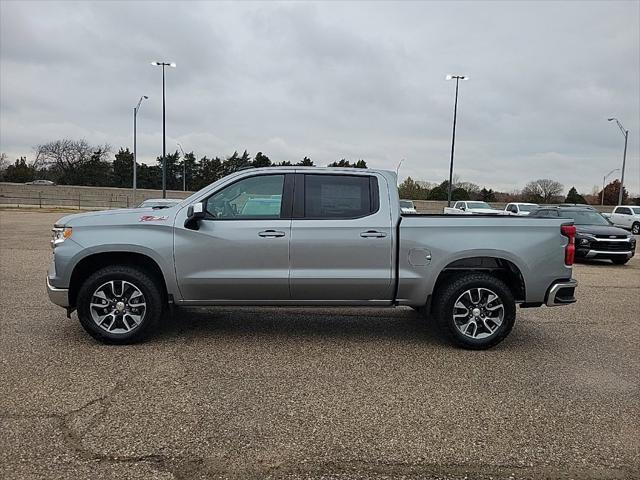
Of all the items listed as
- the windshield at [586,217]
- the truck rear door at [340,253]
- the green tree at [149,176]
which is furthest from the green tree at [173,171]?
the truck rear door at [340,253]

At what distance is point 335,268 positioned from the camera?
5266 mm

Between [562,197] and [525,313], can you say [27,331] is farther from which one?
[562,197]

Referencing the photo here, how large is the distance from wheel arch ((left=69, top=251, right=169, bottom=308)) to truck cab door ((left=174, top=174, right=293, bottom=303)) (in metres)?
0.29

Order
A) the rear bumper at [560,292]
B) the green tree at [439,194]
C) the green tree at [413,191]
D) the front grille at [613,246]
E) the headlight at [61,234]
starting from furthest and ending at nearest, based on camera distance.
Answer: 1. the green tree at [413,191]
2. the green tree at [439,194]
3. the front grille at [613,246]
4. the rear bumper at [560,292]
5. the headlight at [61,234]

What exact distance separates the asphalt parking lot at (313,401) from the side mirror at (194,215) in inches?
50.0

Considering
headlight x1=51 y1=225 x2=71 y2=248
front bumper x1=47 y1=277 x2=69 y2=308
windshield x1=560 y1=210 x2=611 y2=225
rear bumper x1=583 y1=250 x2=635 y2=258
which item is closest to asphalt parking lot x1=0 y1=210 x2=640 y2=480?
front bumper x1=47 y1=277 x2=69 y2=308

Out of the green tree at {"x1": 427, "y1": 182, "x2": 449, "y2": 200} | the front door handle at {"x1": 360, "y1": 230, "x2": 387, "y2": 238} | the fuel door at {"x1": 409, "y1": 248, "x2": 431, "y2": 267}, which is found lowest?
the fuel door at {"x1": 409, "y1": 248, "x2": 431, "y2": 267}

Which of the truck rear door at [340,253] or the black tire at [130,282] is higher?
the truck rear door at [340,253]

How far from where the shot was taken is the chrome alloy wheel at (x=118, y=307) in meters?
5.22

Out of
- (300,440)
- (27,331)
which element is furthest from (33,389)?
(300,440)

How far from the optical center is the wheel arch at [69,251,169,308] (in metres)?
5.30

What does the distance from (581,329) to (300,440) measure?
15.1 ft

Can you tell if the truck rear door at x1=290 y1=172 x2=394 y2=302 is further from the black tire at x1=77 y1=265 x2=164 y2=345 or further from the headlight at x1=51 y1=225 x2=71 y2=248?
the headlight at x1=51 y1=225 x2=71 y2=248

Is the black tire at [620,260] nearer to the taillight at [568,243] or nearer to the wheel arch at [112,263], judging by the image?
the taillight at [568,243]
